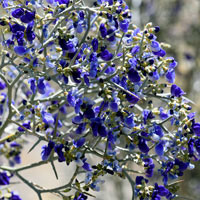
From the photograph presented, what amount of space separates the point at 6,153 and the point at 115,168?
1009 millimetres

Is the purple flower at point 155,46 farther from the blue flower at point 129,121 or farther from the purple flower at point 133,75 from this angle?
the blue flower at point 129,121

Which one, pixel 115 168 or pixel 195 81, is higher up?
pixel 195 81

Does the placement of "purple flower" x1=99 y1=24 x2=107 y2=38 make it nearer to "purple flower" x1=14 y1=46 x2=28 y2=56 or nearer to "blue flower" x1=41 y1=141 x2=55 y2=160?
"purple flower" x1=14 y1=46 x2=28 y2=56

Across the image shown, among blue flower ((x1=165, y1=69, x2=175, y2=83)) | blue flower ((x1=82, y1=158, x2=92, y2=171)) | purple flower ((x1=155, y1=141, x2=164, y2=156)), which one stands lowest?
blue flower ((x1=82, y1=158, x2=92, y2=171))

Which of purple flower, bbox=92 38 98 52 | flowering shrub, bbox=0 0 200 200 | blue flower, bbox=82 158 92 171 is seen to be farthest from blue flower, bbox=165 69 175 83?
blue flower, bbox=82 158 92 171

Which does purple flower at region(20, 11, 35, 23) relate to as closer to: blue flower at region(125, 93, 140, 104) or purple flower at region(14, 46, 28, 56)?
purple flower at region(14, 46, 28, 56)

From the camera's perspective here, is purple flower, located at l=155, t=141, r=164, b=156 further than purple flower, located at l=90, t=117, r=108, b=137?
Yes

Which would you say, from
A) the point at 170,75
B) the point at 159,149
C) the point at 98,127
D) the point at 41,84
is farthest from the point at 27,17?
the point at 159,149

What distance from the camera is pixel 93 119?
5.68 feet

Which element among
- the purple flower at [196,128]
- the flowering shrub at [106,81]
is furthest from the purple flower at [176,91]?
the purple flower at [196,128]

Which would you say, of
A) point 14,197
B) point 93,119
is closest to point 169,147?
point 93,119

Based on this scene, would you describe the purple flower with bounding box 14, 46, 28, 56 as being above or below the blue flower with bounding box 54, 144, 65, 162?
above

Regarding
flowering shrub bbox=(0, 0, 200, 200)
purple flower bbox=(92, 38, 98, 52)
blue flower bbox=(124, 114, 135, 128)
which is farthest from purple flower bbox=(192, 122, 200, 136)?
purple flower bbox=(92, 38, 98, 52)

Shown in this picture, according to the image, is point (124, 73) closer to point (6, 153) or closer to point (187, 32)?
point (6, 153)
